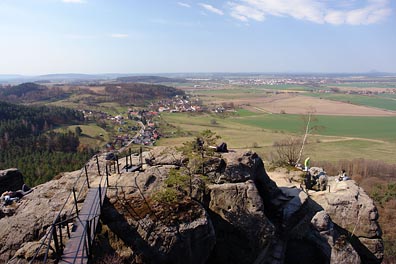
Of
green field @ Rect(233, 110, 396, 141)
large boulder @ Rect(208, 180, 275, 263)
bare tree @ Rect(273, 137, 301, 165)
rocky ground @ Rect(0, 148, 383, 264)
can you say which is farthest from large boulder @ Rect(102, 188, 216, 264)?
green field @ Rect(233, 110, 396, 141)

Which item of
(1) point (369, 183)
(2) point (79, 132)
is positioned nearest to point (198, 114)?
(2) point (79, 132)

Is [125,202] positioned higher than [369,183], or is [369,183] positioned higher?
[125,202]

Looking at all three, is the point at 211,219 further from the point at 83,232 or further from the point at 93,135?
the point at 93,135

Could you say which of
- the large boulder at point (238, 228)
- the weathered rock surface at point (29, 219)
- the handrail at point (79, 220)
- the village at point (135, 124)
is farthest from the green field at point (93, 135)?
the large boulder at point (238, 228)

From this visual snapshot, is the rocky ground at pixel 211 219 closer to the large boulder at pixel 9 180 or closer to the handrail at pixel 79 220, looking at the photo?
the handrail at pixel 79 220

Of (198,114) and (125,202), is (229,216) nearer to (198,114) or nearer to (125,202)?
(125,202)

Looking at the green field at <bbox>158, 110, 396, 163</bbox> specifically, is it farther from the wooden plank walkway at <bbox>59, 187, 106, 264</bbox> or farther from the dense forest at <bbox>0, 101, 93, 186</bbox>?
the wooden plank walkway at <bbox>59, 187, 106, 264</bbox>

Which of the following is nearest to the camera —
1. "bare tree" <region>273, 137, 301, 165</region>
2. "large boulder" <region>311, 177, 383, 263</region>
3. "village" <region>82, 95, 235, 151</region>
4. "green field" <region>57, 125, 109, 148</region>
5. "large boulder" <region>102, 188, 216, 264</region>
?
"large boulder" <region>102, 188, 216, 264</region>
